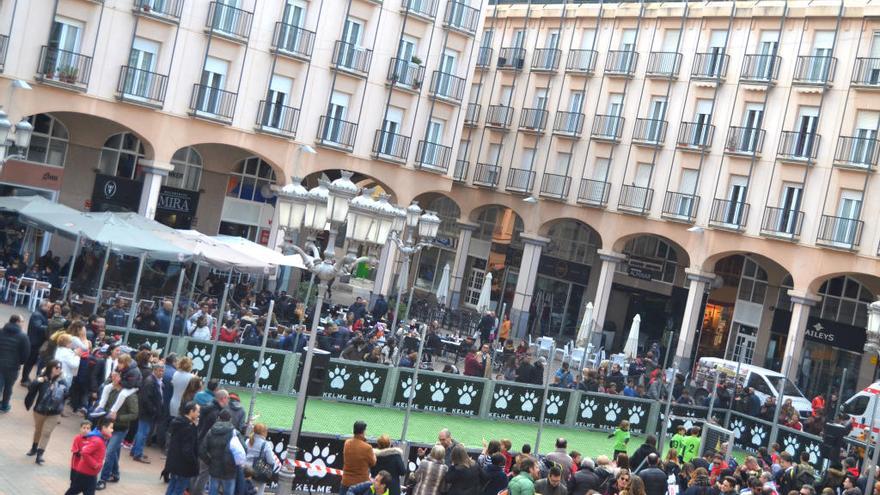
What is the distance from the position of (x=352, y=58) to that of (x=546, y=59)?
487 inches

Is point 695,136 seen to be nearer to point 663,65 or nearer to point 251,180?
point 663,65

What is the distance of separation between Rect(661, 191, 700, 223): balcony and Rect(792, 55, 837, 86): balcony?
6214mm

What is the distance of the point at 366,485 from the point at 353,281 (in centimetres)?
4504

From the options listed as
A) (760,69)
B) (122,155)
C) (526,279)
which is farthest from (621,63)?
Answer: (122,155)

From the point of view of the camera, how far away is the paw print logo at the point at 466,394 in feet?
88.7

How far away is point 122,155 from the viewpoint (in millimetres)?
43594

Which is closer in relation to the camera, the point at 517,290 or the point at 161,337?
the point at 161,337

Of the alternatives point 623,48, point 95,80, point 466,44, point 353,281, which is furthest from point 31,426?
point 353,281

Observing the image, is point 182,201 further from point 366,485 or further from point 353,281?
point 366,485

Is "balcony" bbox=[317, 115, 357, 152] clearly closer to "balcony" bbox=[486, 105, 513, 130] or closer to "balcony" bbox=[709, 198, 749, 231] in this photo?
"balcony" bbox=[486, 105, 513, 130]

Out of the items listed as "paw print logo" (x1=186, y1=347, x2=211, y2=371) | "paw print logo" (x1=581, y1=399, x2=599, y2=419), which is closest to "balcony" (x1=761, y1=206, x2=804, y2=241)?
"paw print logo" (x1=581, y1=399, x2=599, y2=419)

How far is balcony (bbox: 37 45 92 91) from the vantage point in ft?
124

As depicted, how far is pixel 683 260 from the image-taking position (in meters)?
51.9

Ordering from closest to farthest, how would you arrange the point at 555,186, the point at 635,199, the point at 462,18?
the point at 462,18 → the point at 635,199 → the point at 555,186
